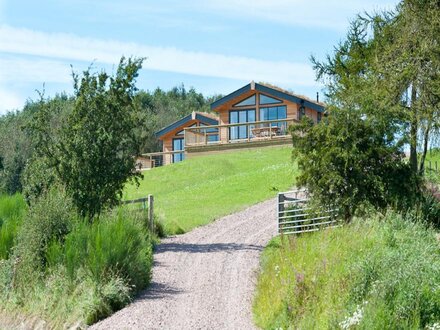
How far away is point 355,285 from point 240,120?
39242 millimetres

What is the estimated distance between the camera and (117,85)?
933 inches

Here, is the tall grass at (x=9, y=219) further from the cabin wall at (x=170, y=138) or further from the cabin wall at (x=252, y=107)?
the cabin wall at (x=170, y=138)

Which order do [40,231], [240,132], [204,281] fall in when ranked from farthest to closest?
[240,132]
[40,231]
[204,281]

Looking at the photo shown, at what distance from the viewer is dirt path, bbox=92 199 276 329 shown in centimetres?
1578

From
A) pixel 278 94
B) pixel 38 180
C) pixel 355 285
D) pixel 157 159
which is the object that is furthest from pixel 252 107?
pixel 355 285

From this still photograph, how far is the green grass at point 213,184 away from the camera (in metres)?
29.8

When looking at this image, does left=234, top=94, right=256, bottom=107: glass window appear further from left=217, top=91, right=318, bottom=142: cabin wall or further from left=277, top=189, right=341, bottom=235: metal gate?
left=277, top=189, right=341, bottom=235: metal gate

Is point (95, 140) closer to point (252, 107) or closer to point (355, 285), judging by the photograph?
point (355, 285)

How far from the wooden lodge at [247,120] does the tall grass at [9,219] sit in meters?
21.8

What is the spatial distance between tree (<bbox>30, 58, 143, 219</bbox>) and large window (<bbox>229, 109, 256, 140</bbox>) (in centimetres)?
2725

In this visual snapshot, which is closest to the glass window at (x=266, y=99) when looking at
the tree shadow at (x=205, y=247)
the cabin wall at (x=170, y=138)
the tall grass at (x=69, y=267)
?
the cabin wall at (x=170, y=138)

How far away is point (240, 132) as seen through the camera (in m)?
51.1

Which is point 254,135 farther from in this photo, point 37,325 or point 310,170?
point 37,325

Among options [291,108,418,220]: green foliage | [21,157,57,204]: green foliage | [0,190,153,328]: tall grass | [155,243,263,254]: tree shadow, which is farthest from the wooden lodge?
[0,190,153,328]: tall grass
